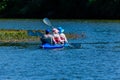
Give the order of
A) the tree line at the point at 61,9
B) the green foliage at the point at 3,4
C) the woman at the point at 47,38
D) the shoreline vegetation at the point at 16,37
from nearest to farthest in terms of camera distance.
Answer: the woman at the point at 47,38
the shoreline vegetation at the point at 16,37
the tree line at the point at 61,9
the green foliage at the point at 3,4

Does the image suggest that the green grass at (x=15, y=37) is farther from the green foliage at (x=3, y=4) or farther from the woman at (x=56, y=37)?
the green foliage at (x=3, y=4)

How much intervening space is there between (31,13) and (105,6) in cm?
1974

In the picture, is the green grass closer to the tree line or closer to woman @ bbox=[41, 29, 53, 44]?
woman @ bbox=[41, 29, 53, 44]

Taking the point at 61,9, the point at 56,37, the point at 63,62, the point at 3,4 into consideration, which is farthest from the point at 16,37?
the point at 3,4

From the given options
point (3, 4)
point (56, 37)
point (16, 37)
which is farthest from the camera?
point (3, 4)

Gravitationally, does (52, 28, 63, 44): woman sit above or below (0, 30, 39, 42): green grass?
below

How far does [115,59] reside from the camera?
3666cm

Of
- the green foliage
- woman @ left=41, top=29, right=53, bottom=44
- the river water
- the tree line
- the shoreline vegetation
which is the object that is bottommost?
the river water

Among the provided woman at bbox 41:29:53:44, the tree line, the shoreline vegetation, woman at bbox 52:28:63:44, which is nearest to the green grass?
the shoreline vegetation

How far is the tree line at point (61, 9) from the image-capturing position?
98.8 meters

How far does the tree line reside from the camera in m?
98.8

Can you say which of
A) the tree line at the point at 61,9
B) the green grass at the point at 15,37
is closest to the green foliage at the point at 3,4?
the tree line at the point at 61,9

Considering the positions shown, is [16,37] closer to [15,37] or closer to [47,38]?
[15,37]

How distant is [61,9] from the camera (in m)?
110
